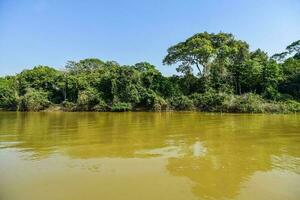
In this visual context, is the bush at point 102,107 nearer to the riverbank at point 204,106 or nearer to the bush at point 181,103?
the riverbank at point 204,106

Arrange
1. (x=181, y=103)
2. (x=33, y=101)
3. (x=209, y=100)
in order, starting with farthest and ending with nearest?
1. (x=33, y=101)
2. (x=181, y=103)
3. (x=209, y=100)

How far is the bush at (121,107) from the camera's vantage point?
89.8 ft

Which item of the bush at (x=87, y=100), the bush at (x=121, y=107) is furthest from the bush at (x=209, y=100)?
the bush at (x=87, y=100)

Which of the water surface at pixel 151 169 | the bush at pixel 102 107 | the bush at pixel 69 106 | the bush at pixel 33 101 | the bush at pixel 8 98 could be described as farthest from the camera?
the bush at pixel 8 98

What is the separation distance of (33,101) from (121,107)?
915cm

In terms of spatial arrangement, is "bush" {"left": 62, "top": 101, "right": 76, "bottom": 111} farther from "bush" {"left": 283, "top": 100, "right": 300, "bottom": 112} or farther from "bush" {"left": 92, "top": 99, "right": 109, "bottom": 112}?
"bush" {"left": 283, "top": 100, "right": 300, "bottom": 112}

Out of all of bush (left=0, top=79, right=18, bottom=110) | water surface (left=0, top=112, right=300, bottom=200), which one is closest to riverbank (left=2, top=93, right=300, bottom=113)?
bush (left=0, top=79, right=18, bottom=110)

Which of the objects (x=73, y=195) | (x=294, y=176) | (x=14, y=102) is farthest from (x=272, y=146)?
(x=14, y=102)

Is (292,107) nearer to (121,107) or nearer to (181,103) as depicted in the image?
(181,103)

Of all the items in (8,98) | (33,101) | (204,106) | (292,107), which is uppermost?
(8,98)

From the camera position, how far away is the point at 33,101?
29641 mm

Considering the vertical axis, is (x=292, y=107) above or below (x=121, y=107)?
below

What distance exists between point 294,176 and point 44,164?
4740 mm

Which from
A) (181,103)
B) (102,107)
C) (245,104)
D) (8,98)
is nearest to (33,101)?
(8,98)
